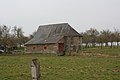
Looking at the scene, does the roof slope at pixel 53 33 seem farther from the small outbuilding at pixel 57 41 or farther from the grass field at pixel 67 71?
the grass field at pixel 67 71

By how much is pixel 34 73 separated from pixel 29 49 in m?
55.7

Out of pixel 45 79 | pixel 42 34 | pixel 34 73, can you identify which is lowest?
pixel 45 79

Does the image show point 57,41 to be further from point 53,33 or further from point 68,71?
point 68,71

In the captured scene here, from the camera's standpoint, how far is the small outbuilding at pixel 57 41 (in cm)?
5472

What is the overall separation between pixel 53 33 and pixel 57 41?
18.3ft

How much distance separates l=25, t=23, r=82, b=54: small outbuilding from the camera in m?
54.7

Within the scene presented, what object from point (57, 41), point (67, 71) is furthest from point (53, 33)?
point (67, 71)

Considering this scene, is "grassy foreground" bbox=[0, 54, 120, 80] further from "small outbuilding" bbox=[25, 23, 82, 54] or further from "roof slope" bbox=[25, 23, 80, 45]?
"roof slope" bbox=[25, 23, 80, 45]

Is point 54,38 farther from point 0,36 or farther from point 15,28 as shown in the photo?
point 15,28

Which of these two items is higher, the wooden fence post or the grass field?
the wooden fence post

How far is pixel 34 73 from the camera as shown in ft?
18.1

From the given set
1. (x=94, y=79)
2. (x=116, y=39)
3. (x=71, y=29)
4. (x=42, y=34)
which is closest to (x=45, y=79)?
(x=94, y=79)

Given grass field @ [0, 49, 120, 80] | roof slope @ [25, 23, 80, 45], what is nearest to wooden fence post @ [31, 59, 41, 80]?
grass field @ [0, 49, 120, 80]

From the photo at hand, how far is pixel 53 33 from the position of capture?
58.7 meters
